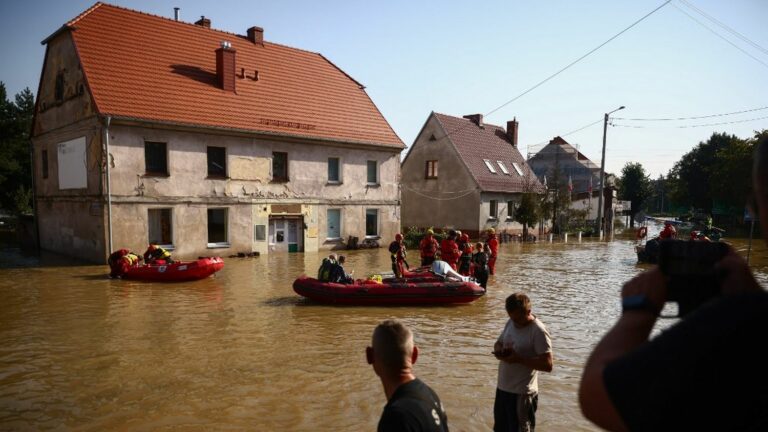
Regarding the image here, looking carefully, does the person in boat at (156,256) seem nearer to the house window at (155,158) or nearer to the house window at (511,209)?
the house window at (155,158)

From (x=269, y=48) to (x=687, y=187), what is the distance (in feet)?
162

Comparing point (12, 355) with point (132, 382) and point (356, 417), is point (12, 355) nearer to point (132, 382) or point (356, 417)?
point (132, 382)

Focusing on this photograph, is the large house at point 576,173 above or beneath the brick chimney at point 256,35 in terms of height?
beneath

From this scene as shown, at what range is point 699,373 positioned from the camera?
128 cm

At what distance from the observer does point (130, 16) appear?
22.7m

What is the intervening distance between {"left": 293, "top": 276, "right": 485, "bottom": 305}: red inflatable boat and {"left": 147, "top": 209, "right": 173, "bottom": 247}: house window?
419 inches

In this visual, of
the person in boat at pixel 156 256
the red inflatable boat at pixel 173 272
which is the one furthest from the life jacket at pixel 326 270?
the person in boat at pixel 156 256

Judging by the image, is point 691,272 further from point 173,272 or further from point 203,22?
point 203,22

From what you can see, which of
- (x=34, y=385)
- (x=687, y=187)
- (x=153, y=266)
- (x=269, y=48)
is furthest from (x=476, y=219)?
(x=687, y=187)

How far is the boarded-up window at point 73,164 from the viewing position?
65.9 ft

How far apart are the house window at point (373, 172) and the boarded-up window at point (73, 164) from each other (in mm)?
13519

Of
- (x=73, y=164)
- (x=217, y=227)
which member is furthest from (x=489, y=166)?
(x=73, y=164)

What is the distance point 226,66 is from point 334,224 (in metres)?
9.36

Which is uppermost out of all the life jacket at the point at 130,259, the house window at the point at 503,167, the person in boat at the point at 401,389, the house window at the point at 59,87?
the house window at the point at 59,87
